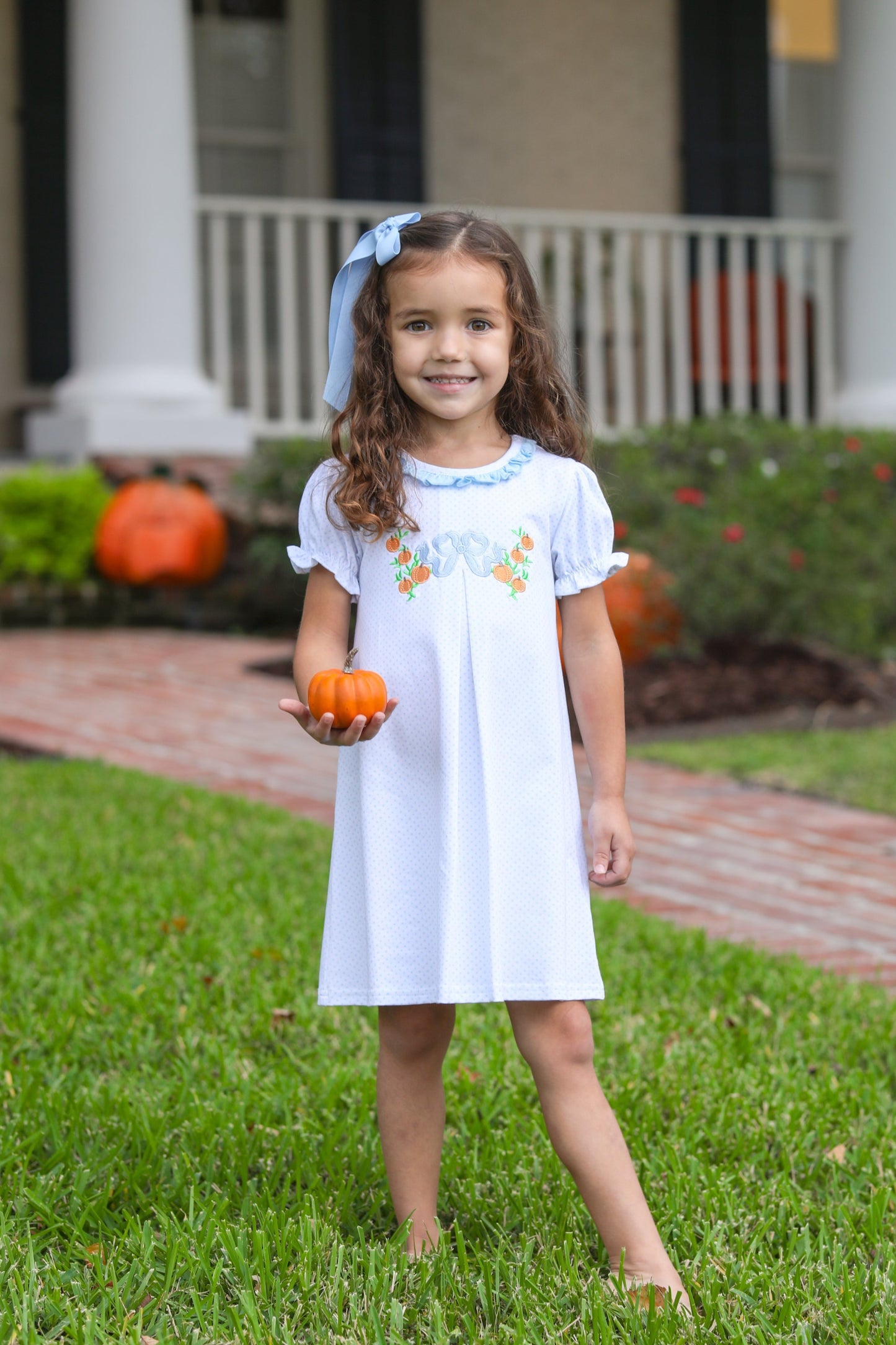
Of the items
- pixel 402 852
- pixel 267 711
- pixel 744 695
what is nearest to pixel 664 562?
pixel 744 695

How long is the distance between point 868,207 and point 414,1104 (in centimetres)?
891

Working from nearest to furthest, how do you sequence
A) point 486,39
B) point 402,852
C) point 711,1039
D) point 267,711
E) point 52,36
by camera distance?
point 402,852 → point 711,1039 → point 267,711 → point 52,36 → point 486,39

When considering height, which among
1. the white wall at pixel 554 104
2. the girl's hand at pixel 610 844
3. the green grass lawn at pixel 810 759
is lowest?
the green grass lawn at pixel 810 759

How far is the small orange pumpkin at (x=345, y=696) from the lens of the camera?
6.24ft

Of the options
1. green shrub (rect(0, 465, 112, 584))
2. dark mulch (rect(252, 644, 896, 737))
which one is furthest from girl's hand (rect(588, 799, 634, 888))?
green shrub (rect(0, 465, 112, 584))

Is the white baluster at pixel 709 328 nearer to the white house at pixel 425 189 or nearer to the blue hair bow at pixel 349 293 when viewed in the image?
the white house at pixel 425 189

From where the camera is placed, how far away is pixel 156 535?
8359 millimetres

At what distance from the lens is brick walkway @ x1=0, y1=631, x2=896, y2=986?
3.92m

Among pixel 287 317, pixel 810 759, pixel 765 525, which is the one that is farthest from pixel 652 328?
pixel 810 759

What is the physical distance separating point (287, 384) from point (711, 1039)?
676cm

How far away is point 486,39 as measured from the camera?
35.9 ft

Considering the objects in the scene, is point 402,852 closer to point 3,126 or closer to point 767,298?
point 767,298

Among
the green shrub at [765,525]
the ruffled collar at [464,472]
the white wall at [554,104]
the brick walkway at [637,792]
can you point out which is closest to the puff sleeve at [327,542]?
the ruffled collar at [464,472]

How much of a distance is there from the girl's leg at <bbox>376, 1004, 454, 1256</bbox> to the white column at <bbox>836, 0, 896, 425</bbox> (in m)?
8.33
